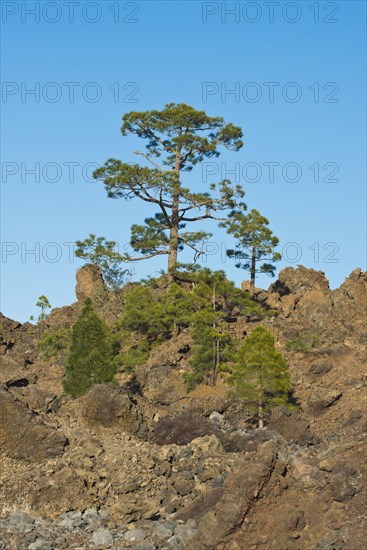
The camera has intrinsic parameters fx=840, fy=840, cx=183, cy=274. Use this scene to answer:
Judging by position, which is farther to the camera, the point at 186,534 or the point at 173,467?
the point at 173,467

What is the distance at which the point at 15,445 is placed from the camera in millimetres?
24953

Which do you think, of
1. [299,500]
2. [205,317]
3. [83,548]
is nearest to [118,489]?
[83,548]

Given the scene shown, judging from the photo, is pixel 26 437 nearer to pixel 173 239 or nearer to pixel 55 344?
pixel 55 344

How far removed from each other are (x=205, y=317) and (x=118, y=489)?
25.1 meters

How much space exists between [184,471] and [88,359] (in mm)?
Result: 18003

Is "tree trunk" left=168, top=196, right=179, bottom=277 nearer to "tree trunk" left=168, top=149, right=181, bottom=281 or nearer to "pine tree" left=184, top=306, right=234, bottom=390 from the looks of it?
"tree trunk" left=168, top=149, right=181, bottom=281

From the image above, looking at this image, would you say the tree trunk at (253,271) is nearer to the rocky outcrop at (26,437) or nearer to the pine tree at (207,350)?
the pine tree at (207,350)

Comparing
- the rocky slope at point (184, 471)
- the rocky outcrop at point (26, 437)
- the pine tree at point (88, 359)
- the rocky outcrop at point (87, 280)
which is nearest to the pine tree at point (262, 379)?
the rocky slope at point (184, 471)

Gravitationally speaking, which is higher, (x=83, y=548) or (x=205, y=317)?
(x=205, y=317)

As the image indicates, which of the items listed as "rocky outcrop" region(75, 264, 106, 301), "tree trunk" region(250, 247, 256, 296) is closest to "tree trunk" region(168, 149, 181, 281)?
"tree trunk" region(250, 247, 256, 296)

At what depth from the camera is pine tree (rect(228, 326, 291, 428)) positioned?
38531mm

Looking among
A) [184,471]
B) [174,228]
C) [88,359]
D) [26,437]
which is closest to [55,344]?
[174,228]

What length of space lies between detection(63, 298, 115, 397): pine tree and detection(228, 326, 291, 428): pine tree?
20.0 feet

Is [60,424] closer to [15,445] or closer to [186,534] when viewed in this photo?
[15,445]
